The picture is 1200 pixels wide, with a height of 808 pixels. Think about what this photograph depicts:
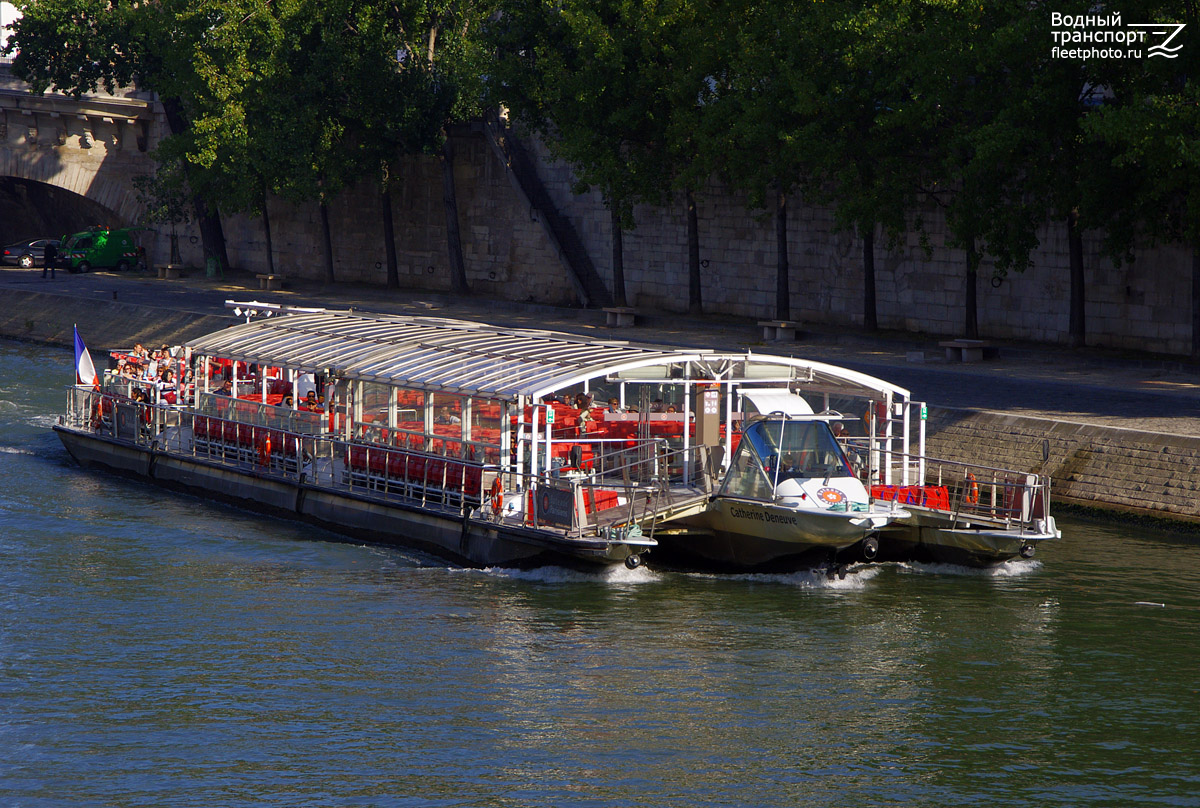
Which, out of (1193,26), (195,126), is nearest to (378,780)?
(1193,26)

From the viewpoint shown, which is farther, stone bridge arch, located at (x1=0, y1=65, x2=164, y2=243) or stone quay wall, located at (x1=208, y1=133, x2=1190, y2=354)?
stone bridge arch, located at (x1=0, y1=65, x2=164, y2=243)

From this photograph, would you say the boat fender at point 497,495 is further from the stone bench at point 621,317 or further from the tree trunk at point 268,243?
the tree trunk at point 268,243

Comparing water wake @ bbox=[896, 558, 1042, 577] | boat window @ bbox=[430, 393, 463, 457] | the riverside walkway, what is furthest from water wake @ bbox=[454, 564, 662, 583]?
the riverside walkway

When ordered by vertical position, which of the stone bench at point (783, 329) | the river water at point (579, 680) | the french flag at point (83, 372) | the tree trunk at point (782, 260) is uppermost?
the tree trunk at point (782, 260)

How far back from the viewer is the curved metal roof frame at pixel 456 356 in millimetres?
23688

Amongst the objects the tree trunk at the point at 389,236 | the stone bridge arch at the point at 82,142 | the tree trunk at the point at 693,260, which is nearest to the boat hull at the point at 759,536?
the tree trunk at the point at 693,260

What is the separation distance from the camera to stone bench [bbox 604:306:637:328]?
46625mm

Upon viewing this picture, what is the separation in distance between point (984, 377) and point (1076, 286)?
4.75 m

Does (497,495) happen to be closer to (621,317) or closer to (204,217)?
(621,317)

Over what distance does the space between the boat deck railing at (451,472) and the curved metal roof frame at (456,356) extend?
1.11 m

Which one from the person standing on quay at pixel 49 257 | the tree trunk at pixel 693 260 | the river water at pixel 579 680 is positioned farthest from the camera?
the person standing on quay at pixel 49 257

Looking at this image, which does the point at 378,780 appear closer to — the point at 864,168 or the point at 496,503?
the point at 496,503

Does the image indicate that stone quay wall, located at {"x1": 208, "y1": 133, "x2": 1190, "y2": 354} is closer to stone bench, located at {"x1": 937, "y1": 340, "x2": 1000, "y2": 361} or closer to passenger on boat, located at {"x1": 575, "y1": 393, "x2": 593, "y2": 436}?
stone bench, located at {"x1": 937, "y1": 340, "x2": 1000, "y2": 361}

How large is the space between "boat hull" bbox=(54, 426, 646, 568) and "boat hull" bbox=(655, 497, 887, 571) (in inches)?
50.7
